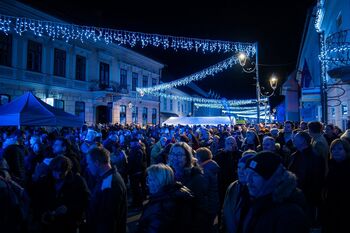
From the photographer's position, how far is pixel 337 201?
14.8 feet

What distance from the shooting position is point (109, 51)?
33.1 m

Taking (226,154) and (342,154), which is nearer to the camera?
(342,154)

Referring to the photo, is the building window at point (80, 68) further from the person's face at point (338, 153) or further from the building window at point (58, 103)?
the person's face at point (338, 153)

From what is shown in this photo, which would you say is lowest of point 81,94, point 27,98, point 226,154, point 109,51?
point 226,154

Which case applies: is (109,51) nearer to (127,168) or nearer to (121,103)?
(121,103)

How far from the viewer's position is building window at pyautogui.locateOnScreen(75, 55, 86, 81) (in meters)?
29.1

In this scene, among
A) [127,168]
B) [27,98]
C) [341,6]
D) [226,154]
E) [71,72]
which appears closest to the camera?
[226,154]

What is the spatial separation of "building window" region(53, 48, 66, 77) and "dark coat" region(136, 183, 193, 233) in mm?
25286

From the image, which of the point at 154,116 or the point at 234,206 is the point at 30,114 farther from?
the point at 154,116

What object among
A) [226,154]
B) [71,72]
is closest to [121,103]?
[71,72]

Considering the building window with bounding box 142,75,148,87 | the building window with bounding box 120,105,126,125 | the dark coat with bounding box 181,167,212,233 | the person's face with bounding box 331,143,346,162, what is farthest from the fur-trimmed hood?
the building window with bounding box 142,75,148,87

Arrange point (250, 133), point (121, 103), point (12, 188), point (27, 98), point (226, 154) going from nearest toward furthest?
point (12, 188) < point (226, 154) < point (250, 133) < point (27, 98) < point (121, 103)

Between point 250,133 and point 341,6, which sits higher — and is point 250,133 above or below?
below

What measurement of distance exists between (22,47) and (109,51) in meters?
11.4
